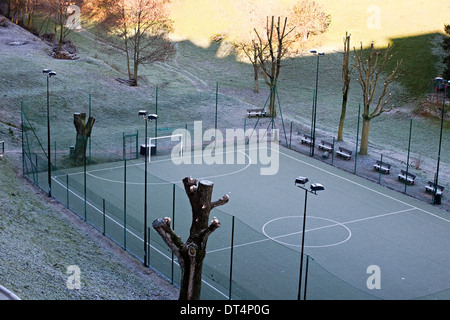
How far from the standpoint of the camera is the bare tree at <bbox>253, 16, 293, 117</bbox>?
42947 millimetres

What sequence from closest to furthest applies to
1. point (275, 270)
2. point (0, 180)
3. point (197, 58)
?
point (275, 270)
point (0, 180)
point (197, 58)

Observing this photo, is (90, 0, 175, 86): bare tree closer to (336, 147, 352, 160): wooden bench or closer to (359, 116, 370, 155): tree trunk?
(336, 147, 352, 160): wooden bench

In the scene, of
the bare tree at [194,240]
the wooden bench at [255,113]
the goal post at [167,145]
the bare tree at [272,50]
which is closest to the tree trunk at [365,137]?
the bare tree at [272,50]

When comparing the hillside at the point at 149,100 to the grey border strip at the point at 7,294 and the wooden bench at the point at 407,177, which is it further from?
the wooden bench at the point at 407,177

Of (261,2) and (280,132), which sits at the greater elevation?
(261,2)

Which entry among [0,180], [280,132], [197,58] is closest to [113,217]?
[0,180]

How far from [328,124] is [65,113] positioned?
54.8 feet

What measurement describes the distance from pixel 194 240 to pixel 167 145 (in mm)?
19555

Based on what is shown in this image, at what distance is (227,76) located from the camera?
5653 cm

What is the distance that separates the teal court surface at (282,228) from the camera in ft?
69.1

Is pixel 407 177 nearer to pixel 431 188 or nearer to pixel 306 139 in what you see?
pixel 431 188

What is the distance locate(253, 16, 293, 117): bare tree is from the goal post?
21.1 ft

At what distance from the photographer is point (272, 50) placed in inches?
1854

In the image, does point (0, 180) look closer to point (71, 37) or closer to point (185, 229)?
point (185, 229)
